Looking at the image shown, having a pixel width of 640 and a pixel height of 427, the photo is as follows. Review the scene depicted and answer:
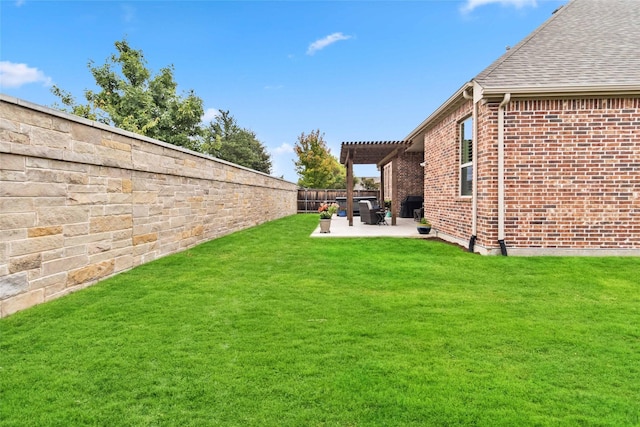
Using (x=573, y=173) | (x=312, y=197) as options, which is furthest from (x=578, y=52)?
(x=312, y=197)

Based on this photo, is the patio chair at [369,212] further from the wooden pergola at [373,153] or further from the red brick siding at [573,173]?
the red brick siding at [573,173]

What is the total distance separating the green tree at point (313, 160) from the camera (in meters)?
35.5

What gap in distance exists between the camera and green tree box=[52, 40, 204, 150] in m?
25.9

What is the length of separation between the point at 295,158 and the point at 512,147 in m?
32.3

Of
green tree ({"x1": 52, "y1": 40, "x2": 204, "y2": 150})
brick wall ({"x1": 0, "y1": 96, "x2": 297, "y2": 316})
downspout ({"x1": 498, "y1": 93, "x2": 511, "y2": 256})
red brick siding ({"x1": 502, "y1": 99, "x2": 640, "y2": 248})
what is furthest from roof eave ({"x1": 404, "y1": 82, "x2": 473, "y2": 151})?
green tree ({"x1": 52, "y1": 40, "x2": 204, "y2": 150})

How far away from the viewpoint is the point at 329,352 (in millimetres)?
2867

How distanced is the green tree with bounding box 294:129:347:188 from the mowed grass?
30604 mm

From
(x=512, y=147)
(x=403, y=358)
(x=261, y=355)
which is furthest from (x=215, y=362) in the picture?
(x=512, y=147)

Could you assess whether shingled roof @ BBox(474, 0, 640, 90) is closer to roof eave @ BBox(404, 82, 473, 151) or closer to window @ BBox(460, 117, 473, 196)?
roof eave @ BBox(404, 82, 473, 151)

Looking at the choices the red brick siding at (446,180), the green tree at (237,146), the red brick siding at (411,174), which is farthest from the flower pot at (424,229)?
the green tree at (237,146)

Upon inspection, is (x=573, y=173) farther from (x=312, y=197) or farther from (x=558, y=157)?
(x=312, y=197)

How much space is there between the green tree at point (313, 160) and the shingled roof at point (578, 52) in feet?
88.2

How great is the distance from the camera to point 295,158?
38.2 meters

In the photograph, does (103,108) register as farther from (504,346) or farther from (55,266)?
(504,346)
